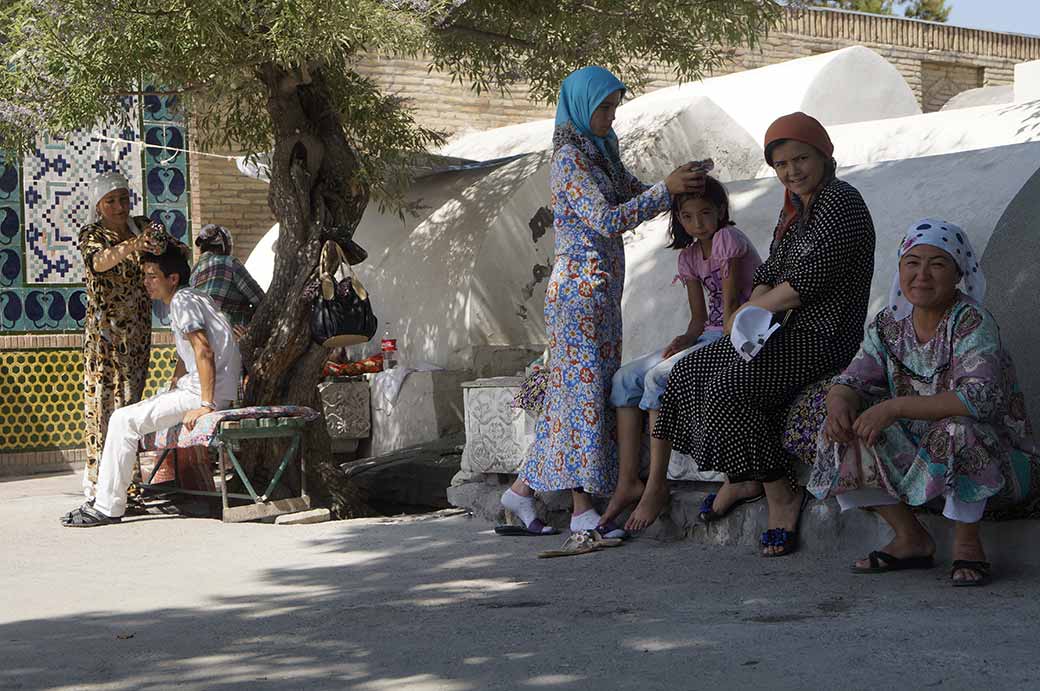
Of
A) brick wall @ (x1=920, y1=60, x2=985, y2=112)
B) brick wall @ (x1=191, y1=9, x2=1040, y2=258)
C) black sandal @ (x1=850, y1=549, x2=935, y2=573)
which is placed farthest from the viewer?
brick wall @ (x1=920, y1=60, x2=985, y2=112)

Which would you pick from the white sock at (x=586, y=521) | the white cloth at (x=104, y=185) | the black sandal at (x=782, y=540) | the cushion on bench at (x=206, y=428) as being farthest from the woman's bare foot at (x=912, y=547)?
the white cloth at (x=104, y=185)

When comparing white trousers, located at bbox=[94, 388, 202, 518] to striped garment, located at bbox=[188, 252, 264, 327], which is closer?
white trousers, located at bbox=[94, 388, 202, 518]

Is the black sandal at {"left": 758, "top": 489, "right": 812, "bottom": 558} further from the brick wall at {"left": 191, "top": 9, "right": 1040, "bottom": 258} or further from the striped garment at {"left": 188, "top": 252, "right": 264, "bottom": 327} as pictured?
the brick wall at {"left": 191, "top": 9, "right": 1040, "bottom": 258}

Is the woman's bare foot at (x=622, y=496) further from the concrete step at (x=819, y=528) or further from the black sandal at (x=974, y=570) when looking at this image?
the black sandal at (x=974, y=570)

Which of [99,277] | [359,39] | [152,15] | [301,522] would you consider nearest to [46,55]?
[152,15]

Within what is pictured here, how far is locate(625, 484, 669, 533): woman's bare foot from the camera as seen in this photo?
17.9 feet

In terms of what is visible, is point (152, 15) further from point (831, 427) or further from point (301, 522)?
point (831, 427)

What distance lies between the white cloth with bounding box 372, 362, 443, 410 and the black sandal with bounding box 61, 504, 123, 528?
3.03m

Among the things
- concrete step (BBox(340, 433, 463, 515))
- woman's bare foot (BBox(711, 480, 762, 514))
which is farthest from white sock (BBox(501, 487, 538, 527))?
concrete step (BBox(340, 433, 463, 515))

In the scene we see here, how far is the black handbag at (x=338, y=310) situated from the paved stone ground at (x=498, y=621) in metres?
1.84

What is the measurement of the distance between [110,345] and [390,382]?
103 inches

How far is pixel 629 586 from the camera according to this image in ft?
15.1

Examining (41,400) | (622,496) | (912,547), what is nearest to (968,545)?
(912,547)

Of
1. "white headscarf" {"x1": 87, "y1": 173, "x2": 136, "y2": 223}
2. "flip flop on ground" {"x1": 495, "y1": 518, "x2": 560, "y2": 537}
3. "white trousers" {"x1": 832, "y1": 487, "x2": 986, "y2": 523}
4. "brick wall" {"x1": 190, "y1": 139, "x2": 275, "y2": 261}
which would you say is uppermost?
"brick wall" {"x1": 190, "y1": 139, "x2": 275, "y2": 261}
